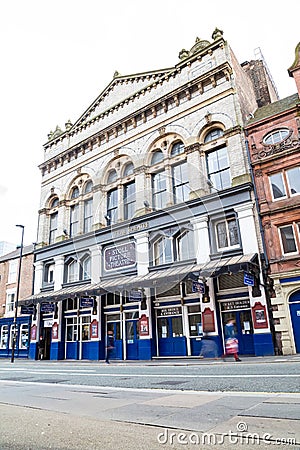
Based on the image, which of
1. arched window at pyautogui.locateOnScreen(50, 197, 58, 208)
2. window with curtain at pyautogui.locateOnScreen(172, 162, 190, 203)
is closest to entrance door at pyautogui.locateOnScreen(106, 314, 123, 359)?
window with curtain at pyautogui.locateOnScreen(172, 162, 190, 203)

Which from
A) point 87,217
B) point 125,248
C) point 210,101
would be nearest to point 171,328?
point 125,248

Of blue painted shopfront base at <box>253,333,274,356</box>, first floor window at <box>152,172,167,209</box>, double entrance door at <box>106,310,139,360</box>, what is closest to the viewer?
blue painted shopfront base at <box>253,333,274,356</box>

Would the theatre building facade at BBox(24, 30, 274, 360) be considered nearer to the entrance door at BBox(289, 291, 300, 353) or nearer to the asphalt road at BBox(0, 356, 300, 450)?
the entrance door at BBox(289, 291, 300, 353)

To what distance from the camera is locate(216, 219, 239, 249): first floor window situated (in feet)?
61.8

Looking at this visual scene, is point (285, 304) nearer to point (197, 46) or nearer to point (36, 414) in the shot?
point (36, 414)

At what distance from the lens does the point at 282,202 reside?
58.4 ft

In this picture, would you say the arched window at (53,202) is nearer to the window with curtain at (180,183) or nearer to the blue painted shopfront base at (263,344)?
the window with curtain at (180,183)

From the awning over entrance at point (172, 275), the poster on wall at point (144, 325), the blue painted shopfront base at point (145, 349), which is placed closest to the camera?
the awning over entrance at point (172, 275)

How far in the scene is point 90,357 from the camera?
22.9 m

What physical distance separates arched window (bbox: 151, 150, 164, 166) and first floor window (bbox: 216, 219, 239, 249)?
7297 mm

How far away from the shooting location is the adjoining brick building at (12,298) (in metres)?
30.1

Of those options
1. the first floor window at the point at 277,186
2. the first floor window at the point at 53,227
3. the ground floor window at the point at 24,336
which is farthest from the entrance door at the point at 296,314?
the ground floor window at the point at 24,336

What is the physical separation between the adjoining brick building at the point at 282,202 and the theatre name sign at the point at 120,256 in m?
8.84

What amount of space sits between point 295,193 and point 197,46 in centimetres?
1378
